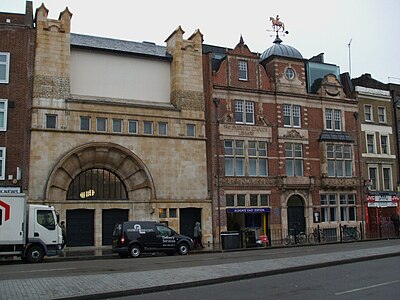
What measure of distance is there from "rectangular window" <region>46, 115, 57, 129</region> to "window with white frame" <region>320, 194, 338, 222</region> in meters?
20.5

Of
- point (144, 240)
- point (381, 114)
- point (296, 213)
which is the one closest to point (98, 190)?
point (144, 240)

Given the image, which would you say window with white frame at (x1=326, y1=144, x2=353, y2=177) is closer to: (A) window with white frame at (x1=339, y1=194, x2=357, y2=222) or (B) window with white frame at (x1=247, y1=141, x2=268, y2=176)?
(A) window with white frame at (x1=339, y1=194, x2=357, y2=222)

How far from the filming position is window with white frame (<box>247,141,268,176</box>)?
35.6m

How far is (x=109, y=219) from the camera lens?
3102 centimetres

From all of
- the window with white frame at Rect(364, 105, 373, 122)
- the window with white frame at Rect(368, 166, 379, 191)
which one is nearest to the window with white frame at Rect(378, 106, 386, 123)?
the window with white frame at Rect(364, 105, 373, 122)

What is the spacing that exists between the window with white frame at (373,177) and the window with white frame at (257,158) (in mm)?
10608

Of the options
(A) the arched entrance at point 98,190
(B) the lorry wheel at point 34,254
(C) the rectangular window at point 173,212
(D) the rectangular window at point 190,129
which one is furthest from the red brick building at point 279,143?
(B) the lorry wheel at point 34,254

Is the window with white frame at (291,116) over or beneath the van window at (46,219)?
over

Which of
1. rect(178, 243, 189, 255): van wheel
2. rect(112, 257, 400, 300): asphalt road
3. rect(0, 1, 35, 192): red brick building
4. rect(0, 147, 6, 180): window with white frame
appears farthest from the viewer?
rect(0, 1, 35, 192): red brick building

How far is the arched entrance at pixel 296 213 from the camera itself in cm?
3628

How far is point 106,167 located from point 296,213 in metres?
14.5

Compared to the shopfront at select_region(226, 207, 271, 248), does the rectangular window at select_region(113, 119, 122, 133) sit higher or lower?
higher

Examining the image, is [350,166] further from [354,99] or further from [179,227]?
[179,227]

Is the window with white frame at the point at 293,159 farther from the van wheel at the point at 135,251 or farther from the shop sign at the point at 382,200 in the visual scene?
the van wheel at the point at 135,251
